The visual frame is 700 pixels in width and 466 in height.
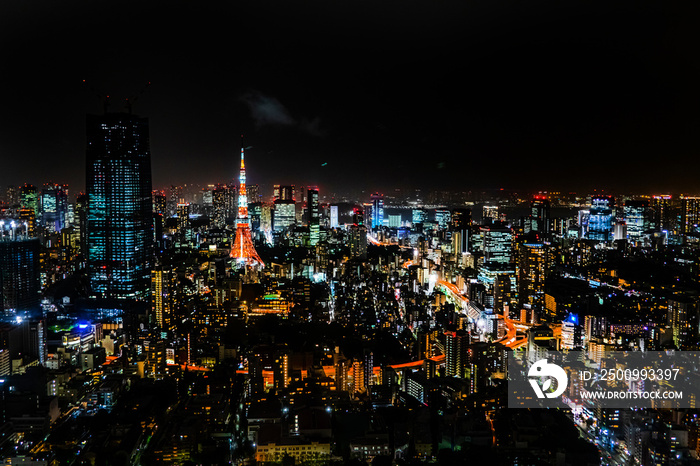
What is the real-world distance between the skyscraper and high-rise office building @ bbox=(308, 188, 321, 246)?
403 cm

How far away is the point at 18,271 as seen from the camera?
8.26 meters

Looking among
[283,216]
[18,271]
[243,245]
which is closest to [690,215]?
[243,245]

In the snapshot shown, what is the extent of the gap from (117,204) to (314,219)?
17.7 feet

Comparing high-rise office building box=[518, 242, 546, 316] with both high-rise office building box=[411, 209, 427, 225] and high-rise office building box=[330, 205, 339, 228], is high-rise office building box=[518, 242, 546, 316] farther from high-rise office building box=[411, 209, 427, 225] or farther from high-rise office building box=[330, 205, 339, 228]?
high-rise office building box=[330, 205, 339, 228]

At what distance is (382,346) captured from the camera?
6.70 m

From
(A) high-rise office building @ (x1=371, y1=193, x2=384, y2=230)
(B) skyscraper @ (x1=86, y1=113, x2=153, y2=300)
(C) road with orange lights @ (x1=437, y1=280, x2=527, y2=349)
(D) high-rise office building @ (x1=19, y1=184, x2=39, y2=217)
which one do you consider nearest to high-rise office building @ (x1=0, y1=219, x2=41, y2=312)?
(D) high-rise office building @ (x1=19, y1=184, x2=39, y2=217)

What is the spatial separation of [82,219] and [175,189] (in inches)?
80.0

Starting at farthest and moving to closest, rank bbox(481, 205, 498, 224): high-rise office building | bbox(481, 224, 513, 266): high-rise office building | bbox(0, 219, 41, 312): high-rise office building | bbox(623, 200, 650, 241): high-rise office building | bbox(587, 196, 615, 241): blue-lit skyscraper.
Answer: bbox(587, 196, 615, 241): blue-lit skyscraper
bbox(481, 205, 498, 224): high-rise office building
bbox(623, 200, 650, 241): high-rise office building
bbox(481, 224, 513, 266): high-rise office building
bbox(0, 219, 41, 312): high-rise office building

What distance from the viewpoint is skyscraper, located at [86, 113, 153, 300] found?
9.98m

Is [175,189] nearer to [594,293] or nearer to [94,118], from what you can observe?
[94,118]

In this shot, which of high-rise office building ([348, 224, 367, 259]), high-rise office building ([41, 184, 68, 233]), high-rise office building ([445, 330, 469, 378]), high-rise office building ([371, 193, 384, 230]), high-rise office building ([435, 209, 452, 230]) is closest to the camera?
high-rise office building ([445, 330, 469, 378])

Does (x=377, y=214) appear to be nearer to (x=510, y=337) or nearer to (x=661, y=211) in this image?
(x=661, y=211)

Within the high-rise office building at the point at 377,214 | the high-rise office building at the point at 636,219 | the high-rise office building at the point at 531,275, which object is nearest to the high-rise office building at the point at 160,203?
the high-rise office building at the point at 377,214

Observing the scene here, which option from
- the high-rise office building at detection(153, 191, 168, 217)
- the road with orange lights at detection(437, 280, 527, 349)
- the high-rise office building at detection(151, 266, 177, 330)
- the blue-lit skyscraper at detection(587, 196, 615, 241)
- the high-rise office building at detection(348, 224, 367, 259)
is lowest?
the road with orange lights at detection(437, 280, 527, 349)
